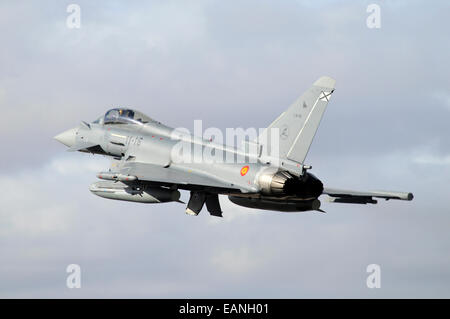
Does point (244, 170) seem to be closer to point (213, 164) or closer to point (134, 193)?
point (213, 164)

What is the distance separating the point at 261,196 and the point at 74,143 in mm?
11561

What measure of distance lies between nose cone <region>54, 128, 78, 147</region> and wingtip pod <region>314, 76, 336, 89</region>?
1344cm

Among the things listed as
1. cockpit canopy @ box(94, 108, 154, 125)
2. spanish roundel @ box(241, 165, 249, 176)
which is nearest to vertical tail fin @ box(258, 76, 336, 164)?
A: spanish roundel @ box(241, 165, 249, 176)

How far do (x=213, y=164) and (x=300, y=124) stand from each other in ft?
14.3

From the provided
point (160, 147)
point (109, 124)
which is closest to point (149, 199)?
point (160, 147)

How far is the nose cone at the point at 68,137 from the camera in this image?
2000 inches

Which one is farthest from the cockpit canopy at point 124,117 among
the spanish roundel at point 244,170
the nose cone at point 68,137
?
the spanish roundel at point 244,170

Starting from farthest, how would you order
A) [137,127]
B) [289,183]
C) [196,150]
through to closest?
[137,127]
[196,150]
[289,183]

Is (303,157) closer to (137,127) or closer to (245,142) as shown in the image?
(245,142)

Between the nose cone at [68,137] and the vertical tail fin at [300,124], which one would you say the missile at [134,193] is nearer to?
the nose cone at [68,137]

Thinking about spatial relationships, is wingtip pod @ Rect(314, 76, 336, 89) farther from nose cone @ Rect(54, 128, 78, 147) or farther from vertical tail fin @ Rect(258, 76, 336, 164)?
nose cone @ Rect(54, 128, 78, 147)

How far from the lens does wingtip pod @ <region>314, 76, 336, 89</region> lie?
43906 mm

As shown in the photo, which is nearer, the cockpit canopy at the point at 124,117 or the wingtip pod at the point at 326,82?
the wingtip pod at the point at 326,82

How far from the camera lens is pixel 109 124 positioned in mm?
50406
